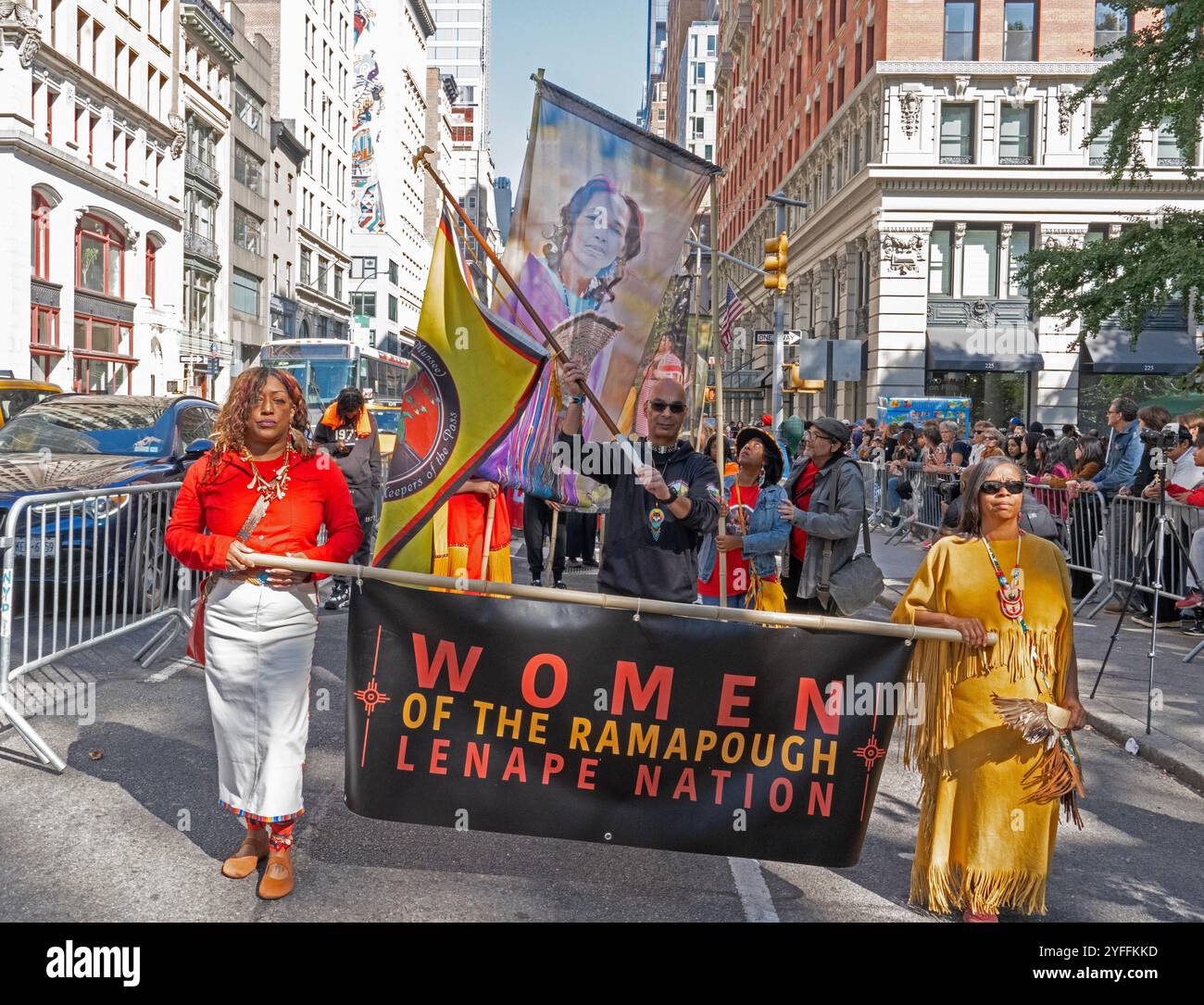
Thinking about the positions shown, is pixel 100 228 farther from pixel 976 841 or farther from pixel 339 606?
pixel 976 841

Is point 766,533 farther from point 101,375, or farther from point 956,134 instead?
point 101,375

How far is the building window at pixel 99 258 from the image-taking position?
39.9 meters

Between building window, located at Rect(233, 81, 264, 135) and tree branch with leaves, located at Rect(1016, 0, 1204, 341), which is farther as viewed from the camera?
building window, located at Rect(233, 81, 264, 135)

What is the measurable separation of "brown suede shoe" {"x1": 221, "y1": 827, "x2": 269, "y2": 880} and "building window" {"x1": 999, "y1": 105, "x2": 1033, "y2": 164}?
34.6 metres

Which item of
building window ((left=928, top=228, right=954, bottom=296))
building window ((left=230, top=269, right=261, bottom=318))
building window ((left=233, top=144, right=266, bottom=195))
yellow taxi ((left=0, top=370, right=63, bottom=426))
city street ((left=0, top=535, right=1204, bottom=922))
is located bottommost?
city street ((left=0, top=535, right=1204, bottom=922))

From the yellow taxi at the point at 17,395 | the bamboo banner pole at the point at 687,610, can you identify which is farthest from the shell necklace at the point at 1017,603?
the yellow taxi at the point at 17,395

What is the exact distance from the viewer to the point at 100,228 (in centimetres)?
4172

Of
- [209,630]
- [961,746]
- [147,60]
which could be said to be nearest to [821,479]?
[961,746]

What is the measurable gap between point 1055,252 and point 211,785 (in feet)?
70.3

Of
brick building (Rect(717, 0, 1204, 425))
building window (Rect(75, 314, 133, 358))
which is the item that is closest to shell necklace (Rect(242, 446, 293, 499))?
brick building (Rect(717, 0, 1204, 425))

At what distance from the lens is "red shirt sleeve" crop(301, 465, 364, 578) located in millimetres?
4355

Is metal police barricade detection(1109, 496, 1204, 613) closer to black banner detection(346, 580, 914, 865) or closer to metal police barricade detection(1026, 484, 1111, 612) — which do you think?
metal police barricade detection(1026, 484, 1111, 612)

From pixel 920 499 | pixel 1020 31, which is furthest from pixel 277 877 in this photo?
pixel 1020 31
